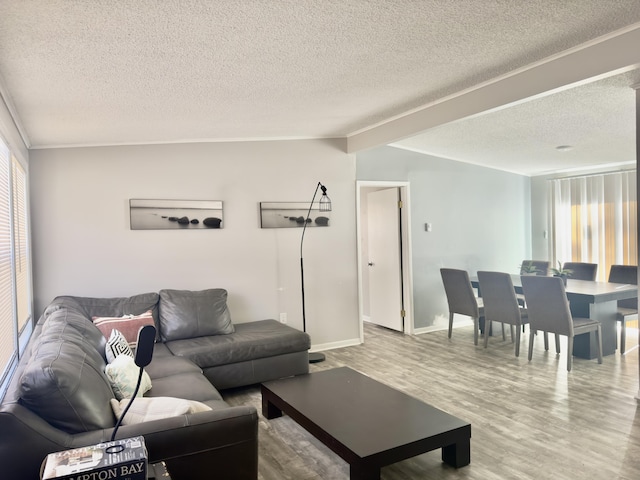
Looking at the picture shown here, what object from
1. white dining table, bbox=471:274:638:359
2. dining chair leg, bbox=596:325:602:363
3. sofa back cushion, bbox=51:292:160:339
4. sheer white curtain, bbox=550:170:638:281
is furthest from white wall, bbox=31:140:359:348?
sheer white curtain, bbox=550:170:638:281

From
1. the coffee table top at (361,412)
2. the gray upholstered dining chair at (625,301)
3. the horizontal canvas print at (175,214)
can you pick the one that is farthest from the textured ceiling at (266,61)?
the coffee table top at (361,412)

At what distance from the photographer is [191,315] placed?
4090 millimetres

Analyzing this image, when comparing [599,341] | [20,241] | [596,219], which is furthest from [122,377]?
[596,219]

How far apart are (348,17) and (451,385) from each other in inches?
121

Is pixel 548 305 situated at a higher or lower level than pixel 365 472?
higher

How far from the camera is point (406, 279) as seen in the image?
19.4ft

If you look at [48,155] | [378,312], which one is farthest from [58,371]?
[378,312]

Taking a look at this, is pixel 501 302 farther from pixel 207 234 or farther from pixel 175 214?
pixel 175 214

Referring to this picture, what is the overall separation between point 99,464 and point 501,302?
4.36 m

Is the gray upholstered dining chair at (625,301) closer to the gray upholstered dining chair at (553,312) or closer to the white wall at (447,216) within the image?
the gray upholstered dining chair at (553,312)

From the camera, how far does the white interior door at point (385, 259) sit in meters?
6.00

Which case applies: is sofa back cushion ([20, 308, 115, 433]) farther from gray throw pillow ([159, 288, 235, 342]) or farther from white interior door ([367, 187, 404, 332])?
white interior door ([367, 187, 404, 332])

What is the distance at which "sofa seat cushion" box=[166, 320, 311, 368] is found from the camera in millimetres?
3668

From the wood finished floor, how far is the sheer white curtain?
1.55 m
